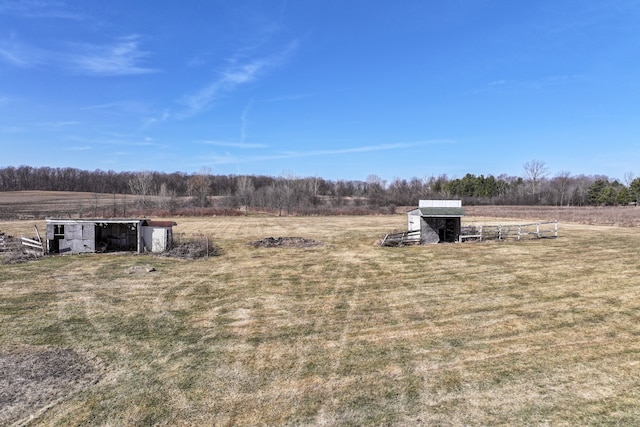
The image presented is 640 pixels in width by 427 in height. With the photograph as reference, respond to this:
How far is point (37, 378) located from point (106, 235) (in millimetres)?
25422

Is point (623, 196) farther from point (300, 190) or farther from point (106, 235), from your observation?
point (106, 235)

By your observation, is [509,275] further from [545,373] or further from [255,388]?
[255,388]

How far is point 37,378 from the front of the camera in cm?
1053

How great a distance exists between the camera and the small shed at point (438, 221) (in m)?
34.4

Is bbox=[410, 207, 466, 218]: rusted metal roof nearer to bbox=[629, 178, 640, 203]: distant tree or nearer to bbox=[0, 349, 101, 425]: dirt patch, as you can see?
bbox=[0, 349, 101, 425]: dirt patch

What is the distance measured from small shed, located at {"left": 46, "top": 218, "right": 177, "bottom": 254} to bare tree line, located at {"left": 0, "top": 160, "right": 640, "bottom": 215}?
167 ft

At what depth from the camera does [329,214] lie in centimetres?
8212

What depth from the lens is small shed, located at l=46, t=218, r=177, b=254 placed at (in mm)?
30312

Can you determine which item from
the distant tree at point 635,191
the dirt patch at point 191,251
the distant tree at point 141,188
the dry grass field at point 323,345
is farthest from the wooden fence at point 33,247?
the distant tree at point 635,191

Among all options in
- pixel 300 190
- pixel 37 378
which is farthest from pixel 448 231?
pixel 300 190

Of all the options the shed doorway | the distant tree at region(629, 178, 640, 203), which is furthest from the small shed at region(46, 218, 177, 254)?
the distant tree at region(629, 178, 640, 203)

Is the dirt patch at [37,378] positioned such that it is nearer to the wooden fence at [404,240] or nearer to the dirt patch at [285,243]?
the dirt patch at [285,243]

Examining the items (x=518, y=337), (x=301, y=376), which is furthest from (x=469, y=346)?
(x=301, y=376)

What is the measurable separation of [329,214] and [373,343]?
69.3m
